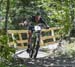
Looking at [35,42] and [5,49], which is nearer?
[5,49]

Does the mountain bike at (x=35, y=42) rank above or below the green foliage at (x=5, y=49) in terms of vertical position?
below

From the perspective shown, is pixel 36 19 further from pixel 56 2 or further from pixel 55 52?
pixel 55 52

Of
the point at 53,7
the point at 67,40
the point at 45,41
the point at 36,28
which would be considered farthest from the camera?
the point at 45,41

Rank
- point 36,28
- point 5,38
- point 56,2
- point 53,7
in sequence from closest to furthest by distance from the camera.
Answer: point 5,38 → point 36,28 → point 56,2 → point 53,7

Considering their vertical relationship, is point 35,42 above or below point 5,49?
below

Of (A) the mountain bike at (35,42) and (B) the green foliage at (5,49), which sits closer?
(B) the green foliage at (5,49)

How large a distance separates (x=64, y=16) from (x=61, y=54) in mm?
1336

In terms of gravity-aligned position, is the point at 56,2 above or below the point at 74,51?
above

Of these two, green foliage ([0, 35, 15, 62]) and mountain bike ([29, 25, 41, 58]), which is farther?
mountain bike ([29, 25, 41, 58])

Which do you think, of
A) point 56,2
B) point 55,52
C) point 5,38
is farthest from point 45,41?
point 5,38

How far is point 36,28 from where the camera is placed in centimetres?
977

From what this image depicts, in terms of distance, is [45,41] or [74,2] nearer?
[74,2]

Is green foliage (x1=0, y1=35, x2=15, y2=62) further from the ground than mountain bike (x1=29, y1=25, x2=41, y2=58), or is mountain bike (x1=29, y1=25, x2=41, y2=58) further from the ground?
green foliage (x1=0, y1=35, x2=15, y2=62)

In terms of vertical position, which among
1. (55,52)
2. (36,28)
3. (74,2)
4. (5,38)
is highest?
(5,38)
